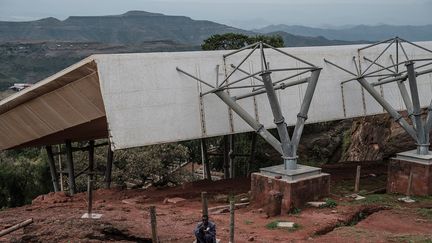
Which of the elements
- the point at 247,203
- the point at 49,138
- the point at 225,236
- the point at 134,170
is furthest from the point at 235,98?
the point at 134,170

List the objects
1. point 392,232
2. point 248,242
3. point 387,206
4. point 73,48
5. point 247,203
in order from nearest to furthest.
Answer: point 248,242 < point 392,232 < point 387,206 < point 247,203 < point 73,48

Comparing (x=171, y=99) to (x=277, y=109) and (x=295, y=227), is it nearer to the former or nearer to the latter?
(x=277, y=109)

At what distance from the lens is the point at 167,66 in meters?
17.4

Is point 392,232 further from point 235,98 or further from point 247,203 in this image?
point 235,98

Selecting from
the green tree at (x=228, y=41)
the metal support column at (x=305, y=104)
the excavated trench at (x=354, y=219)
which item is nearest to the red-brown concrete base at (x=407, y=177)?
the excavated trench at (x=354, y=219)

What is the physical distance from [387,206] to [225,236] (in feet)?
22.1

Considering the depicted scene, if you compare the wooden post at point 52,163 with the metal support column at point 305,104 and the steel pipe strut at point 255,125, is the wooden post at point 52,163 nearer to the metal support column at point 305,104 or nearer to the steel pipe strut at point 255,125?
the steel pipe strut at point 255,125

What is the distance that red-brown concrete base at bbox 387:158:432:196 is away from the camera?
60.6 feet

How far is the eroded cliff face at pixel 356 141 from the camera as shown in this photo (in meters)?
27.6

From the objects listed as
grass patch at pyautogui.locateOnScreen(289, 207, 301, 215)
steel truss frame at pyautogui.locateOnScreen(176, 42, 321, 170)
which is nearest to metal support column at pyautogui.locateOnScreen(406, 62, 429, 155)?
steel truss frame at pyautogui.locateOnScreen(176, 42, 321, 170)

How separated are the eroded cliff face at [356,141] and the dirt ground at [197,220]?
9.74 metres

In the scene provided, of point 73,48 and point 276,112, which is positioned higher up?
point 73,48

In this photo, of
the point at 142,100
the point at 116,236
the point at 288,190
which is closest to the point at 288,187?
the point at 288,190

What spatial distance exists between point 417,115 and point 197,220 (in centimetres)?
1108
